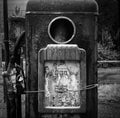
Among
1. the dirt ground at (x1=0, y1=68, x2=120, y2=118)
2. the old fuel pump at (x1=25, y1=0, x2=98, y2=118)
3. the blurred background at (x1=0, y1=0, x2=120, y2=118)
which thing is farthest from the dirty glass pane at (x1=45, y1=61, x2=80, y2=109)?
the blurred background at (x1=0, y1=0, x2=120, y2=118)

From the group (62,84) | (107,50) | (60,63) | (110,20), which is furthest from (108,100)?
(110,20)

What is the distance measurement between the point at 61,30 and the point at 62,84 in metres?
0.89

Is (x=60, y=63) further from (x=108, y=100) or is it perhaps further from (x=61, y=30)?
(x=108, y=100)

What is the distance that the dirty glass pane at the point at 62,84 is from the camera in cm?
567

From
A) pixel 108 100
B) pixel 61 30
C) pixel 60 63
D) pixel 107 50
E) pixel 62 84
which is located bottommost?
pixel 108 100

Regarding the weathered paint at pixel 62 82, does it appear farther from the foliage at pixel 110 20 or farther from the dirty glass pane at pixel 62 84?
the foliage at pixel 110 20

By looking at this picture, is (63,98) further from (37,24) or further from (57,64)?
(37,24)

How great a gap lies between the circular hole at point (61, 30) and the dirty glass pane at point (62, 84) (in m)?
0.44

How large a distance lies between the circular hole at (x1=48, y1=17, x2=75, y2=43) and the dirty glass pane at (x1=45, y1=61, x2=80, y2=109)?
17.3 inches

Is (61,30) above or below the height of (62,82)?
above

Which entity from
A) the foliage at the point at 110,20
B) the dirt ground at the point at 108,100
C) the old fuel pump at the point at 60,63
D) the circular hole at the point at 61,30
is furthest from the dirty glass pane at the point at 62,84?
the foliage at the point at 110,20

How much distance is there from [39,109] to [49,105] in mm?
168

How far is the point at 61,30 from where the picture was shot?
5.95 meters

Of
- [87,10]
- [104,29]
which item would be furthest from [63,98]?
[104,29]
